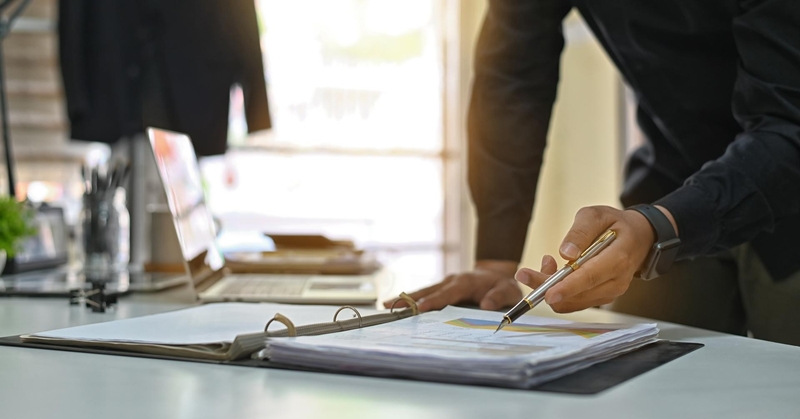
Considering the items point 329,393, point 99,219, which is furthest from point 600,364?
point 99,219

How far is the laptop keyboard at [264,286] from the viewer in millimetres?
1190

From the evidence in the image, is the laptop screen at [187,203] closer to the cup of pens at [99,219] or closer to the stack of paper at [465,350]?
the cup of pens at [99,219]

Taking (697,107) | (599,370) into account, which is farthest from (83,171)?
(599,370)

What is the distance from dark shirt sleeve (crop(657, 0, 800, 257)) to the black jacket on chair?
257 cm

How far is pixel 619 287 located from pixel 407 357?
346 mm

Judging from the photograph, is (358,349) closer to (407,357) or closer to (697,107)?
(407,357)

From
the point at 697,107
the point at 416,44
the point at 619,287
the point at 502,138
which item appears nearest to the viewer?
the point at 619,287

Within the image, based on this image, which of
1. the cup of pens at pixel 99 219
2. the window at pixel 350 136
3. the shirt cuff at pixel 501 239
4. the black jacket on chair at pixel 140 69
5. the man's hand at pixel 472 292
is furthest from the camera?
the window at pixel 350 136

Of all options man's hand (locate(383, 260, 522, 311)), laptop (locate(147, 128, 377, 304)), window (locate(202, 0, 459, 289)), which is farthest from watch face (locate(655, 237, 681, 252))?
window (locate(202, 0, 459, 289))

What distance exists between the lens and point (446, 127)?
4.62 meters

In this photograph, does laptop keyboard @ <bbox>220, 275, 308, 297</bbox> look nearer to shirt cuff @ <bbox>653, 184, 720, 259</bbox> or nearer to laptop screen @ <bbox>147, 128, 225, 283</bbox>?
laptop screen @ <bbox>147, 128, 225, 283</bbox>

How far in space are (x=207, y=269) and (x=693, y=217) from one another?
854mm

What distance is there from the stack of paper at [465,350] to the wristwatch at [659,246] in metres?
0.13

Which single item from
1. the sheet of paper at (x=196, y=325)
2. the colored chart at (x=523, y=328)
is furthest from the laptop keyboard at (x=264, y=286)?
the colored chart at (x=523, y=328)
